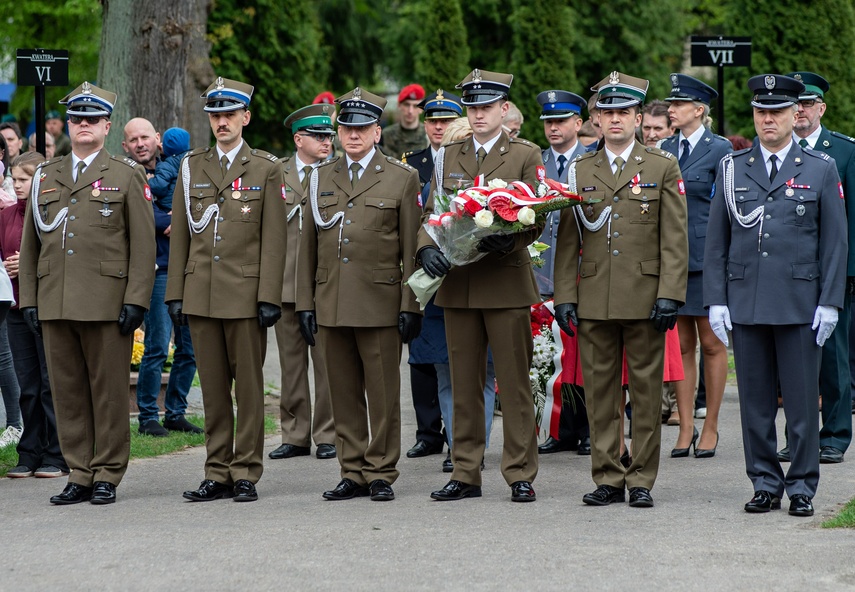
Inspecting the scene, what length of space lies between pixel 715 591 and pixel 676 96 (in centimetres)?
424

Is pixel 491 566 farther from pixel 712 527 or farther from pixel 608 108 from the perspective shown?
pixel 608 108

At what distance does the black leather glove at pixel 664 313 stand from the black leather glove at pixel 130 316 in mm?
2841

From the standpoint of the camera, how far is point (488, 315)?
7.21 metres

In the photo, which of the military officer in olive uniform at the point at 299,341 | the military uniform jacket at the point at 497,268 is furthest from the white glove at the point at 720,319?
the military officer in olive uniform at the point at 299,341

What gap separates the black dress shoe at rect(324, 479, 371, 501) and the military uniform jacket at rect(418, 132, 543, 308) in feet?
3.75

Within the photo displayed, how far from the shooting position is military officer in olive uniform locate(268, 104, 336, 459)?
9.11 meters

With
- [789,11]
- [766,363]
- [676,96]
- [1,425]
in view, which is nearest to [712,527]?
[766,363]

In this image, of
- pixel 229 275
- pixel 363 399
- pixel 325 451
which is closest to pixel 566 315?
pixel 363 399

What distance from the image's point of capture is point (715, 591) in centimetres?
529

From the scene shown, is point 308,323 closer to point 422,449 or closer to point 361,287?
point 361,287

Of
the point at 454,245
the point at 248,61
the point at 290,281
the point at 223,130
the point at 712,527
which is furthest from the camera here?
the point at 248,61

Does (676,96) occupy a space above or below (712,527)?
above

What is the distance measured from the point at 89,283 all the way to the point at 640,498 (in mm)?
3248

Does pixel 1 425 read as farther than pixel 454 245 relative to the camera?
Yes
